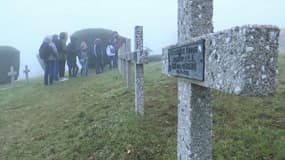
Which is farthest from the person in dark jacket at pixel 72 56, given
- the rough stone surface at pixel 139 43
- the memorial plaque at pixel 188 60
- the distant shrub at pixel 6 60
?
the memorial plaque at pixel 188 60

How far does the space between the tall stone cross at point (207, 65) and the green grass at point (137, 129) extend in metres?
1.75

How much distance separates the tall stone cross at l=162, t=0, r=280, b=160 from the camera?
6.88 feet

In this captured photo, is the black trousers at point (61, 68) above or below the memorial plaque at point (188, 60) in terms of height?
below

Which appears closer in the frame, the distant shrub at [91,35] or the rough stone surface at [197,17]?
the rough stone surface at [197,17]

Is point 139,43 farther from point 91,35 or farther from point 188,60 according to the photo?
point 91,35

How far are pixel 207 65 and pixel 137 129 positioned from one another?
376 cm

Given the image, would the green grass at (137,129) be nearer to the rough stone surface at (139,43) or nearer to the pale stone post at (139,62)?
the pale stone post at (139,62)

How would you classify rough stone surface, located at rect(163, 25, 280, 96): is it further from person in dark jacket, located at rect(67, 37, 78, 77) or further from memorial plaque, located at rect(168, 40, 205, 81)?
person in dark jacket, located at rect(67, 37, 78, 77)

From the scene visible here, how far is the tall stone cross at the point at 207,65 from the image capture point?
2.10 metres

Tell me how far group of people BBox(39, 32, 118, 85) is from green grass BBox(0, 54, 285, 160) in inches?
271

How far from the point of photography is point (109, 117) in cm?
743

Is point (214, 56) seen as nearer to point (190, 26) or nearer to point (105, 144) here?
point (190, 26)

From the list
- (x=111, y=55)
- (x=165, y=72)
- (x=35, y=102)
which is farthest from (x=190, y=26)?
(x=111, y=55)

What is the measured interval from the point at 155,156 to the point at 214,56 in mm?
3084
